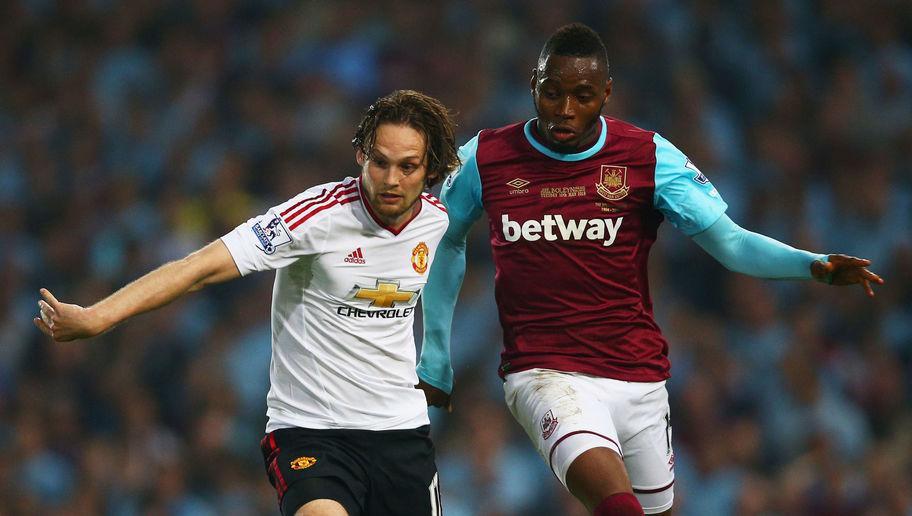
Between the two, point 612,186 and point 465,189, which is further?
point 465,189

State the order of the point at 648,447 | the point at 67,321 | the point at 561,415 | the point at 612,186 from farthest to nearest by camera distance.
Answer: the point at 648,447 → the point at 612,186 → the point at 561,415 → the point at 67,321

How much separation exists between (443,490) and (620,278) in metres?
3.12

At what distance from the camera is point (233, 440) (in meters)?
7.75

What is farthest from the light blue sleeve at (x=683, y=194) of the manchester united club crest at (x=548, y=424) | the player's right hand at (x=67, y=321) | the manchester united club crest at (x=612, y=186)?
the player's right hand at (x=67, y=321)

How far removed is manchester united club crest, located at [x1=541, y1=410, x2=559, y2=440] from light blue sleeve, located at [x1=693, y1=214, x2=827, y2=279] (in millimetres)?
901

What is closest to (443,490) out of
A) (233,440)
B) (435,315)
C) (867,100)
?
(233,440)

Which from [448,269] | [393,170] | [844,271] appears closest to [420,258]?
[393,170]

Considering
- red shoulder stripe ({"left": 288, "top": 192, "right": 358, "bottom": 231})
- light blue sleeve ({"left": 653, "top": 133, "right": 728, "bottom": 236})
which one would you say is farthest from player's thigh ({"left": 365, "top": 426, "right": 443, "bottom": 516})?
light blue sleeve ({"left": 653, "top": 133, "right": 728, "bottom": 236})

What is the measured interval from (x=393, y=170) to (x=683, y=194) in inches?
45.2

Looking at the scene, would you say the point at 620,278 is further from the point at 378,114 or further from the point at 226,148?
the point at 226,148

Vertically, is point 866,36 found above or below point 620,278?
above

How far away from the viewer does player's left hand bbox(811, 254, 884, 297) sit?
4.32m

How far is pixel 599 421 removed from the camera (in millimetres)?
4492

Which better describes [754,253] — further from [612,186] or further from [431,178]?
[431,178]
